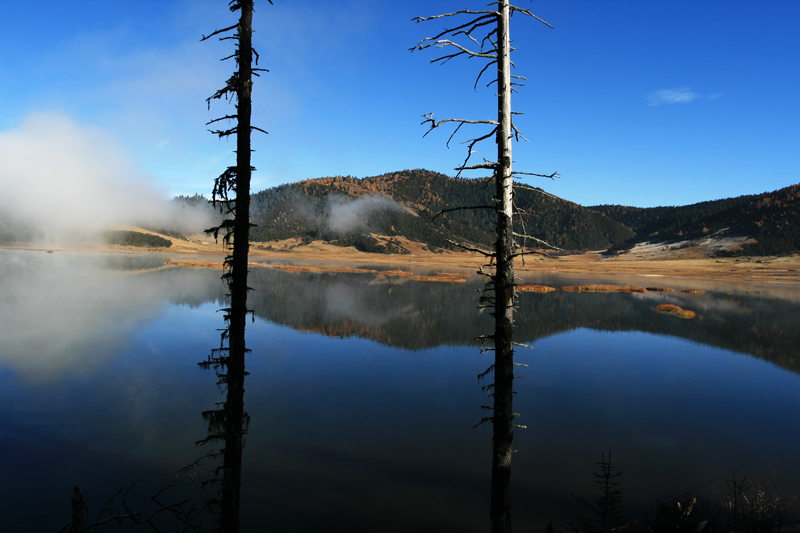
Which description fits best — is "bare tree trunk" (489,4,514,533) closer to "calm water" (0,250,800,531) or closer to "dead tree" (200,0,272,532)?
"calm water" (0,250,800,531)

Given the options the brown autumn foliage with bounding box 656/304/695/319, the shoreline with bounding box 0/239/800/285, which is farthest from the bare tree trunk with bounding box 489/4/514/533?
the shoreline with bounding box 0/239/800/285

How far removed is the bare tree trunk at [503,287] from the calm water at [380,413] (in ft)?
6.28

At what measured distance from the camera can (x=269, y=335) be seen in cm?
2502

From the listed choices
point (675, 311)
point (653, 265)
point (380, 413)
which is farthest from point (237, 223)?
point (653, 265)

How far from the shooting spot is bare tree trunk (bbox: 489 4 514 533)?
712 centimetres

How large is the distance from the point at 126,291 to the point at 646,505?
4183 centimetres

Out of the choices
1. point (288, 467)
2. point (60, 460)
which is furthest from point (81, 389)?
point (288, 467)

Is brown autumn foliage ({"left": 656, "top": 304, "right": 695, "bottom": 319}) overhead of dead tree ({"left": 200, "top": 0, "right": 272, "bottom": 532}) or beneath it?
beneath

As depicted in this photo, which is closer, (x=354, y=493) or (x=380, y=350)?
(x=354, y=493)

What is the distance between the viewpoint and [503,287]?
7273mm

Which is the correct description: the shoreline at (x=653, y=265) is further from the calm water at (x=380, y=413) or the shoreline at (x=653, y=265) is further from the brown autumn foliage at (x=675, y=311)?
the calm water at (x=380, y=413)

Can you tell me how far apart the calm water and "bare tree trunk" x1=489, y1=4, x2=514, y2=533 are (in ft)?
6.28

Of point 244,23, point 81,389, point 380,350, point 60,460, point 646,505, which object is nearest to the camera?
point 244,23

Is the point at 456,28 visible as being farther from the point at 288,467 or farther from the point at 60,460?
the point at 60,460
